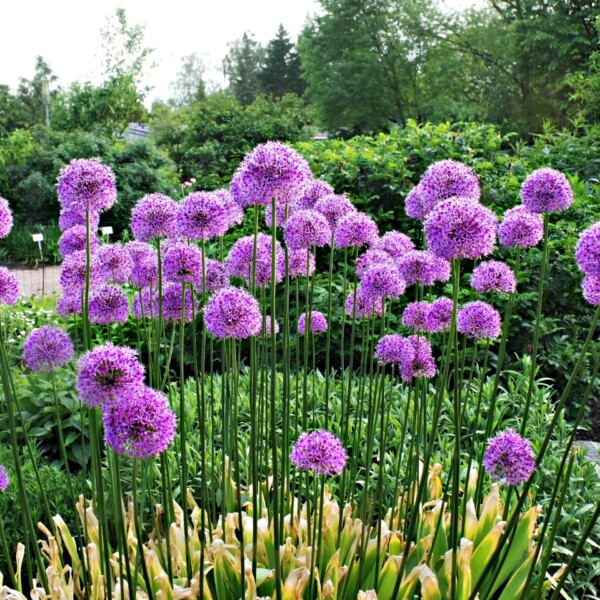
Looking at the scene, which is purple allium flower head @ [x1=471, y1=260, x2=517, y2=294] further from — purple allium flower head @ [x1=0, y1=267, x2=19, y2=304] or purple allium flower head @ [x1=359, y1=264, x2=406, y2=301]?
purple allium flower head @ [x1=0, y1=267, x2=19, y2=304]

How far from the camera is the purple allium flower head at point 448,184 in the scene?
202 centimetres

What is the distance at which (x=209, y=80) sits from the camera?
69.8 m

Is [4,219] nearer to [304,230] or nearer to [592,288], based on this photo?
[304,230]

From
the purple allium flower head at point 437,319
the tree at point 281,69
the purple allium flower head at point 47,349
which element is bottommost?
the purple allium flower head at point 47,349

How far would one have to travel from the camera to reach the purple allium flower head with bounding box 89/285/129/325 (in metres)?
2.11

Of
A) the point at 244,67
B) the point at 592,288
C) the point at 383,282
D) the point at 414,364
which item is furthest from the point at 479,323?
the point at 244,67

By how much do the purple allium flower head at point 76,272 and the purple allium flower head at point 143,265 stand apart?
0.51ft

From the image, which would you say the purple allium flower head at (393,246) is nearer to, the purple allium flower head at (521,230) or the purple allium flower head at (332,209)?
the purple allium flower head at (332,209)

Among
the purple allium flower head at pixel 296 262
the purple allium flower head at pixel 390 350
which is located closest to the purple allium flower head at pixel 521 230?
the purple allium flower head at pixel 390 350

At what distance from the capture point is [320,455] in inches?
74.7

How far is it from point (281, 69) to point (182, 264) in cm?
6175

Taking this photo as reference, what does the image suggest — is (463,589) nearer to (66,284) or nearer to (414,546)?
(414,546)

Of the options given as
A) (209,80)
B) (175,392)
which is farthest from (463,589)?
(209,80)

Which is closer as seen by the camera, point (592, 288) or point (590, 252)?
point (590, 252)
